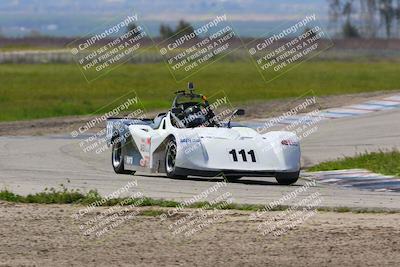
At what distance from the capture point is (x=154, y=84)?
204 ft

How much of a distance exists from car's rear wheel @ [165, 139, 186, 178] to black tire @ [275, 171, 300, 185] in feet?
5.55

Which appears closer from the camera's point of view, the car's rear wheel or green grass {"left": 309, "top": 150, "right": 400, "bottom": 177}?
the car's rear wheel

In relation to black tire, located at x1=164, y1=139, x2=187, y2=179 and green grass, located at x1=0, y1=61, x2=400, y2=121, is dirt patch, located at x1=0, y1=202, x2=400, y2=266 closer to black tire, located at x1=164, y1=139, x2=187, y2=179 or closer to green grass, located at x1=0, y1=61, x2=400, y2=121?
black tire, located at x1=164, y1=139, x2=187, y2=179

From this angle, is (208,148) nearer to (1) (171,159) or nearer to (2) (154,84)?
(1) (171,159)

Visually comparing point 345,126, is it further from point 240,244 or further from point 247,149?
point 240,244

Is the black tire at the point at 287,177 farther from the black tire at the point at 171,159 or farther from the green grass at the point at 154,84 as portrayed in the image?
the green grass at the point at 154,84

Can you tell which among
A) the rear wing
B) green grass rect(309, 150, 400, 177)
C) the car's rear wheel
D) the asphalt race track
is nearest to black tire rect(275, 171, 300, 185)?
the asphalt race track

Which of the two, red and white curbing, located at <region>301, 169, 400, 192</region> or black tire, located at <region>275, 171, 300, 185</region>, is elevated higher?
black tire, located at <region>275, 171, 300, 185</region>

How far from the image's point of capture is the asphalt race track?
1659 centimetres

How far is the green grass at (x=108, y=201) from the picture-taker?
14.4m

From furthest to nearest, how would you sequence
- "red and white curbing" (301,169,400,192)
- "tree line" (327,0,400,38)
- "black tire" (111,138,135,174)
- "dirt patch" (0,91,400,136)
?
"tree line" (327,0,400,38), "dirt patch" (0,91,400,136), "black tire" (111,138,135,174), "red and white curbing" (301,169,400,192)

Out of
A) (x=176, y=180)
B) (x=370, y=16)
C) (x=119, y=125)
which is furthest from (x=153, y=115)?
(x=370, y=16)

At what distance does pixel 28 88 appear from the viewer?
5753 centimetres

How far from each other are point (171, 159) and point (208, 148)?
43.5 inches
